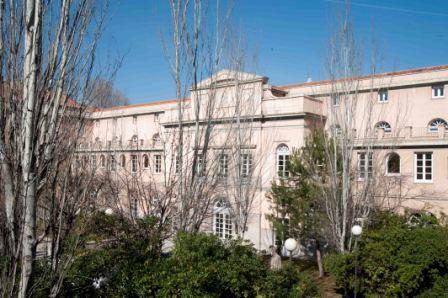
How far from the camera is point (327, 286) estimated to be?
A: 17.4 metres

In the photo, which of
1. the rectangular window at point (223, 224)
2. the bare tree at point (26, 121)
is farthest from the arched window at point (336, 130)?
the bare tree at point (26, 121)

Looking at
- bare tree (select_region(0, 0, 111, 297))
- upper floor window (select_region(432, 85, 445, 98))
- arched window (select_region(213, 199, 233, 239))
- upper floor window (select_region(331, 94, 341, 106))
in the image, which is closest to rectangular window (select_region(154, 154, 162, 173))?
arched window (select_region(213, 199, 233, 239))

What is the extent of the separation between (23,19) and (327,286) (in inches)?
636

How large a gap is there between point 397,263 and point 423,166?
9.04m

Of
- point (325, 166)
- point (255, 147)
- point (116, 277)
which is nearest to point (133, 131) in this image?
point (255, 147)

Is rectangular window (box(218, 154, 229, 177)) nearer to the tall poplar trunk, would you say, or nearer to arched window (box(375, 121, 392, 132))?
the tall poplar trunk

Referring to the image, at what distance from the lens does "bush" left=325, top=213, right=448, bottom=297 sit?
12.3 metres

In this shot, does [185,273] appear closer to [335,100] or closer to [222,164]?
[222,164]

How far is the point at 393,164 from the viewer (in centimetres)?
2128

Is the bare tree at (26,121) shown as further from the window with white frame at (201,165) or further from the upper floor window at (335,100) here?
the upper floor window at (335,100)

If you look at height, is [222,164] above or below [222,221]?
above

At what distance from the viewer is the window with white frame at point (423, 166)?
19.9 meters

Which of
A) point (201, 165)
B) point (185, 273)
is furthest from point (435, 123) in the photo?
point (185, 273)

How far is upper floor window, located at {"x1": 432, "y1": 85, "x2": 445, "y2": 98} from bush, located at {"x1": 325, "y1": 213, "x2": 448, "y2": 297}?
385 inches
